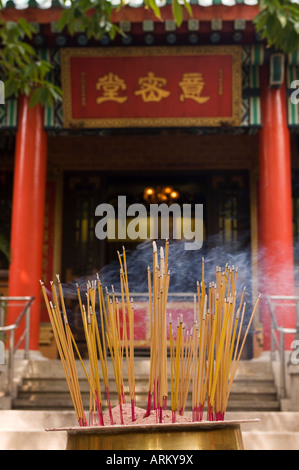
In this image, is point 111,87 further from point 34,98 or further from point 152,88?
point 34,98

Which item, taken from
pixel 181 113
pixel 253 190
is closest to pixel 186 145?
pixel 253 190

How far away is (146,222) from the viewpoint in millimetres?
6152

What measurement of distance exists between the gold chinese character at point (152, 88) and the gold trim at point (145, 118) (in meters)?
0.18

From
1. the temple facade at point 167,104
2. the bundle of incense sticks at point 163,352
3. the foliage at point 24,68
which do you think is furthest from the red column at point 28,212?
the bundle of incense sticks at point 163,352

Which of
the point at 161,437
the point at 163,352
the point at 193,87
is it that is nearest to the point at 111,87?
the point at 193,87

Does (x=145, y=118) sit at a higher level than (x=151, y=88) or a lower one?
lower

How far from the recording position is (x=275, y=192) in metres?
5.07

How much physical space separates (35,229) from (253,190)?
2.52 meters

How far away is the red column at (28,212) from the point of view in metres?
4.94

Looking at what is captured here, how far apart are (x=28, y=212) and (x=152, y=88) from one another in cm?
Result: 148

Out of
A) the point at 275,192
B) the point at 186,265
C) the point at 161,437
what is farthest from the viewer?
the point at 275,192

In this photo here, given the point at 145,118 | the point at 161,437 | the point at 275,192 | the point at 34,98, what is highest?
the point at 145,118

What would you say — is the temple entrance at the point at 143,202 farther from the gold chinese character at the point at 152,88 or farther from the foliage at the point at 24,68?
the foliage at the point at 24,68

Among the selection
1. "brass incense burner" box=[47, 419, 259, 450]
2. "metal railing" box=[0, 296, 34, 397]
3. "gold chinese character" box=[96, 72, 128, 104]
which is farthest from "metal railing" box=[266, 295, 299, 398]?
"brass incense burner" box=[47, 419, 259, 450]
